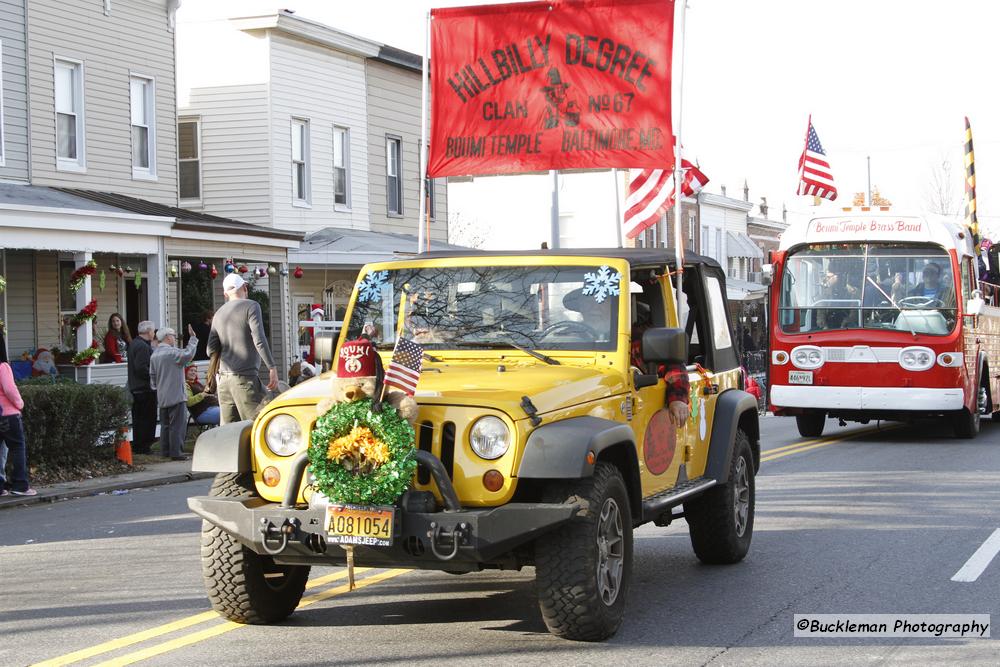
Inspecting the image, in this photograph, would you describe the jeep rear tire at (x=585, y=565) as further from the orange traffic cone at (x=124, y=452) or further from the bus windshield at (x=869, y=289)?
the bus windshield at (x=869, y=289)

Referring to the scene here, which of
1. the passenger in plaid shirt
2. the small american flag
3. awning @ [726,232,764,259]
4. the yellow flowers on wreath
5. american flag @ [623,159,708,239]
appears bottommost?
the yellow flowers on wreath

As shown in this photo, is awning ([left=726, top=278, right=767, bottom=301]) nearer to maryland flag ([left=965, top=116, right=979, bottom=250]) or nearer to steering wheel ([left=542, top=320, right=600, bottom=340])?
maryland flag ([left=965, top=116, right=979, bottom=250])

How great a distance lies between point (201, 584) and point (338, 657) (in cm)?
227

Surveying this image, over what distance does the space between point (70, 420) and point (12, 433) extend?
1.55 meters

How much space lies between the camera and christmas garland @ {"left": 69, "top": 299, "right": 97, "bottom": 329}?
1995 cm

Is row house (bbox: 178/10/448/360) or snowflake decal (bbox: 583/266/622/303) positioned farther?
row house (bbox: 178/10/448/360)

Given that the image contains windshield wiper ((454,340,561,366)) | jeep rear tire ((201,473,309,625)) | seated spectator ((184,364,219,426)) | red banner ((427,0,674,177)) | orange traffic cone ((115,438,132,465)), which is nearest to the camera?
jeep rear tire ((201,473,309,625))

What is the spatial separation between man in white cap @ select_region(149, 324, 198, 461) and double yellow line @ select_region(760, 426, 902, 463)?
23.2 feet

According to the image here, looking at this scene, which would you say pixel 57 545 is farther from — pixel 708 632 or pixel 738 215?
pixel 738 215

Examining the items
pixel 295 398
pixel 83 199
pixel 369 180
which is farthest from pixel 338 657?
pixel 369 180

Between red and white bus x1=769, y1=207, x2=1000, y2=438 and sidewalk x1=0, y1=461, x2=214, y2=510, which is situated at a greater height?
red and white bus x1=769, y1=207, x2=1000, y2=438

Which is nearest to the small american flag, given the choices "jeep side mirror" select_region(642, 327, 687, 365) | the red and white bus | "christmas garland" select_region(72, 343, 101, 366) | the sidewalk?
"jeep side mirror" select_region(642, 327, 687, 365)

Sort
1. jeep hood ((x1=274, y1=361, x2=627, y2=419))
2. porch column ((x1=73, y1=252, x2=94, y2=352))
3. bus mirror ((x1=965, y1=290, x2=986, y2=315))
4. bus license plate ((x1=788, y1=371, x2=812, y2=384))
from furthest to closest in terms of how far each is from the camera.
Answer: porch column ((x1=73, y1=252, x2=94, y2=352))
bus license plate ((x1=788, y1=371, x2=812, y2=384))
bus mirror ((x1=965, y1=290, x2=986, y2=315))
jeep hood ((x1=274, y1=361, x2=627, y2=419))

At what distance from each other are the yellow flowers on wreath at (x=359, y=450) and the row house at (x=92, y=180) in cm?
1413
